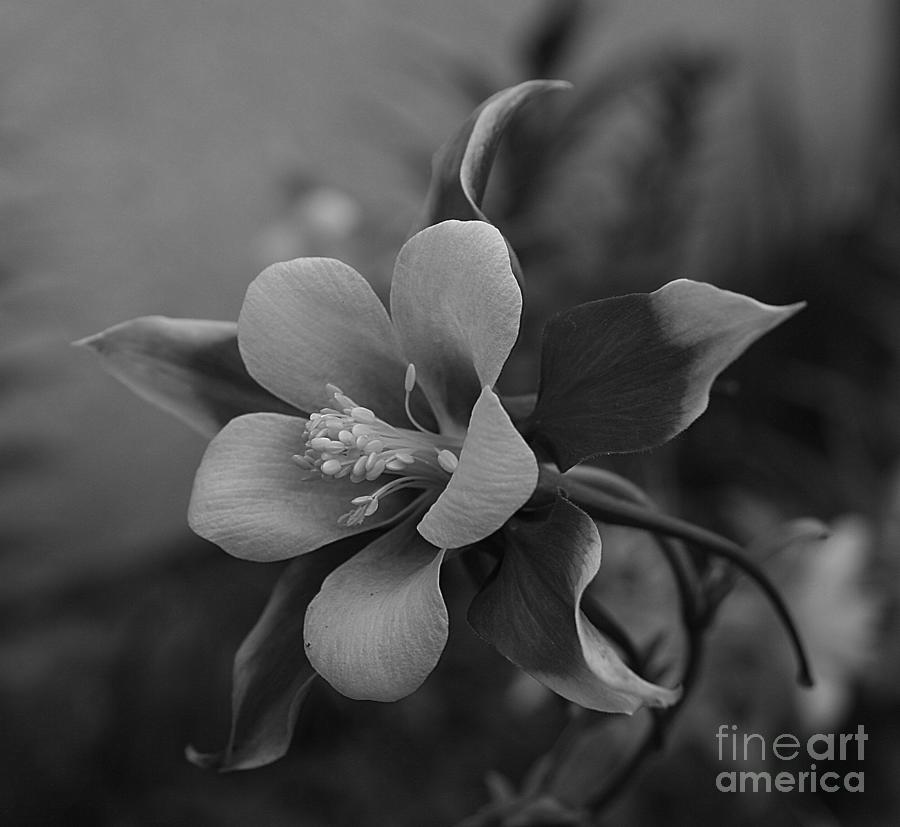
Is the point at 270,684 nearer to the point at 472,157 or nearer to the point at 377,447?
the point at 377,447

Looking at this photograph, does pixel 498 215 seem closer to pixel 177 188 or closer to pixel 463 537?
pixel 177 188

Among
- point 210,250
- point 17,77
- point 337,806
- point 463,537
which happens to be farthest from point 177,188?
point 463,537

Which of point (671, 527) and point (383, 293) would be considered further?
point (383, 293)

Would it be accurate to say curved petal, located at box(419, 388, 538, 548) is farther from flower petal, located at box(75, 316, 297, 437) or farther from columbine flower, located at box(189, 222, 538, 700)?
flower petal, located at box(75, 316, 297, 437)

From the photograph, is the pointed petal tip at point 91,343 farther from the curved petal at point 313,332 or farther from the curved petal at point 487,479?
the curved petal at point 487,479

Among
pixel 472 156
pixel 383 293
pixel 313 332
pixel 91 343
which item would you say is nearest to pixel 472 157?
pixel 472 156

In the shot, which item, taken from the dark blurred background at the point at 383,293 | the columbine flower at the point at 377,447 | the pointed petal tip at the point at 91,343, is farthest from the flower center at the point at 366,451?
the dark blurred background at the point at 383,293

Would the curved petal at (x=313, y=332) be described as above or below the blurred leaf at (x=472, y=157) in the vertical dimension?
below

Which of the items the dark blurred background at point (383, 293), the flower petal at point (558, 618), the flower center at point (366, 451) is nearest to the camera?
the flower petal at point (558, 618)
